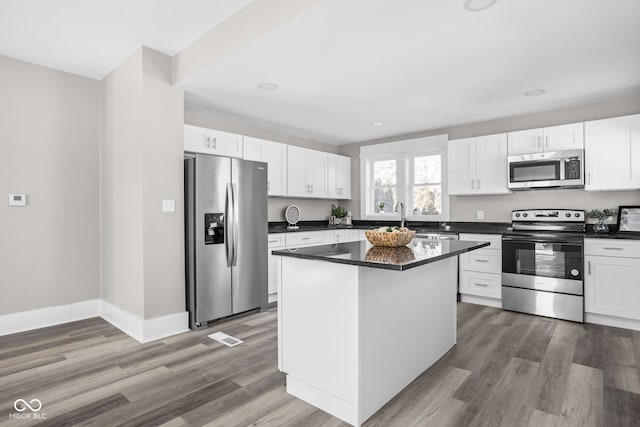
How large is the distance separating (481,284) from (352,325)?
2.99 m

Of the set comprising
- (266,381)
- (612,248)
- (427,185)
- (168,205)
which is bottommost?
(266,381)

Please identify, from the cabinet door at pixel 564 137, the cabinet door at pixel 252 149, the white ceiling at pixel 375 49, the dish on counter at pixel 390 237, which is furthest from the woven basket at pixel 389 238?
the cabinet door at pixel 564 137

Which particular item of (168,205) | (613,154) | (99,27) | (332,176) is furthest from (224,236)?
(613,154)

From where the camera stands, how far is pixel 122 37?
2922 millimetres

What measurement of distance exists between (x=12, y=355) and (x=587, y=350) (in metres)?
4.53

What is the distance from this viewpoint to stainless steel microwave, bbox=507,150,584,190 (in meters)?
3.91

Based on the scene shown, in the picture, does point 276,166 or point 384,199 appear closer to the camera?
point 276,166

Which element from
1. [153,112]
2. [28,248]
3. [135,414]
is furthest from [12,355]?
[153,112]

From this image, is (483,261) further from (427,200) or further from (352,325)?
(352,325)

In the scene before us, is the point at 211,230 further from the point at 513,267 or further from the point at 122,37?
the point at 513,267

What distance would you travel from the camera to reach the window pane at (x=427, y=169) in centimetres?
532

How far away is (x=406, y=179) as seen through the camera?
5.65 metres

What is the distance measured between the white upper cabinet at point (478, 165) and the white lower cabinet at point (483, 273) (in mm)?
691

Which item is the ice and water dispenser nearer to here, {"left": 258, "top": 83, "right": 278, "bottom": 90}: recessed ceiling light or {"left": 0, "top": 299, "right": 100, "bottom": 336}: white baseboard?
{"left": 258, "top": 83, "right": 278, "bottom": 90}: recessed ceiling light
